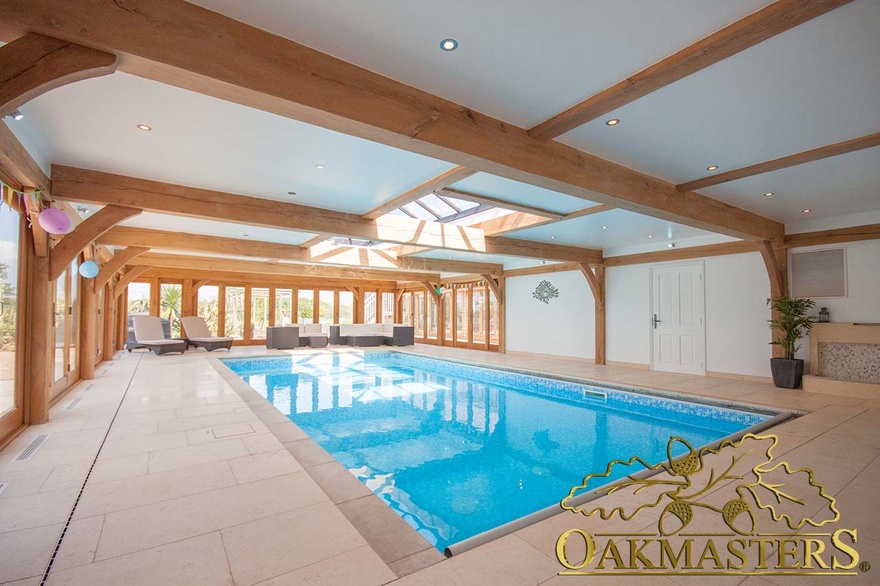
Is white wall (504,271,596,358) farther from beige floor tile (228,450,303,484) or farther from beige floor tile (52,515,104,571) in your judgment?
beige floor tile (52,515,104,571)

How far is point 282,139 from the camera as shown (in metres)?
3.33

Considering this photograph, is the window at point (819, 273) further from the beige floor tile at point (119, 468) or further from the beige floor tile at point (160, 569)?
the beige floor tile at point (119, 468)

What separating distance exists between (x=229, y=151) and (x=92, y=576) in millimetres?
2981

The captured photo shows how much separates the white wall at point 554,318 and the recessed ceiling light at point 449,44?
785 centimetres

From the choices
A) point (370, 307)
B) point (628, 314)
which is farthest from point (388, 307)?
point (628, 314)

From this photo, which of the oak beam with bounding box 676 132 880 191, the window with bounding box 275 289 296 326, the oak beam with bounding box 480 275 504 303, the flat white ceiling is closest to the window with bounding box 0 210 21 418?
the flat white ceiling

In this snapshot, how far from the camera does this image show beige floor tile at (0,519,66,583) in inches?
69.0

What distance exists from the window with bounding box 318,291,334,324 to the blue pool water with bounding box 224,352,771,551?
6940 millimetres

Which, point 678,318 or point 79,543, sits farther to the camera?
point 678,318

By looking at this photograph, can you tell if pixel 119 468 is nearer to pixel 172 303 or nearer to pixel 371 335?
pixel 371 335

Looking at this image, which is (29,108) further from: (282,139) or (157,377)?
(157,377)

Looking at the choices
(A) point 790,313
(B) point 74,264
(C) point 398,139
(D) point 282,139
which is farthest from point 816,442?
(B) point 74,264

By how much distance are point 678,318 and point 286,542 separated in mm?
7471

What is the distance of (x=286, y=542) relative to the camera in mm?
1976
